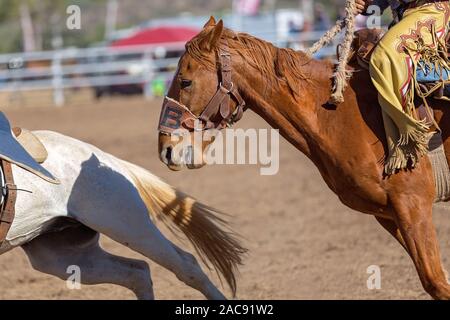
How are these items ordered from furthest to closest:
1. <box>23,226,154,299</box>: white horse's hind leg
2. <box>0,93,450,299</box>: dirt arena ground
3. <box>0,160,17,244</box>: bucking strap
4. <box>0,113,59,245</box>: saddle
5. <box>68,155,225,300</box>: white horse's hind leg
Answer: <box>0,93,450,299</box>: dirt arena ground → <box>23,226,154,299</box>: white horse's hind leg → <box>68,155,225,300</box>: white horse's hind leg → <box>0,160,17,244</box>: bucking strap → <box>0,113,59,245</box>: saddle

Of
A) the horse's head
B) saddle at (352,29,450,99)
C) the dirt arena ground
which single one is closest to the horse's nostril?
the horse's head

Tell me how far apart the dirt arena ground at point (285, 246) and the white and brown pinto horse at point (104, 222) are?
0.76 m

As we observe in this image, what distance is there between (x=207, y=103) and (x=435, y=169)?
117 centimetres

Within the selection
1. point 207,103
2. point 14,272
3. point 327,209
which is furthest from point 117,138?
point 207,103

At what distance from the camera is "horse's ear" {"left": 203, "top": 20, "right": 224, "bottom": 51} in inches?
149

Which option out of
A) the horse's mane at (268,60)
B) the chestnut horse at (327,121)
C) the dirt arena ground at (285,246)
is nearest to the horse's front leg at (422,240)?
the chestnut horse at (327,121)

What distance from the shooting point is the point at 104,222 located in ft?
14.8

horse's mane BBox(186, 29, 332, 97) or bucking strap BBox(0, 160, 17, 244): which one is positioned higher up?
horse's mane BBox(186, 29, 332, 97)

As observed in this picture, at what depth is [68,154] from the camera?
464 centimetres

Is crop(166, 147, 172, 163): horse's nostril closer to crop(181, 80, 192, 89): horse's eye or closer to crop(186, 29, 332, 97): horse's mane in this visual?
crop(181, 80, 192, 89): horse's eye

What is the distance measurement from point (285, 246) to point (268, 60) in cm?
330

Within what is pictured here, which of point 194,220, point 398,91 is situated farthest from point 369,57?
point 194,220

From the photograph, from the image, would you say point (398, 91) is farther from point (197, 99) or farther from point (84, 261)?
point (84, 261)

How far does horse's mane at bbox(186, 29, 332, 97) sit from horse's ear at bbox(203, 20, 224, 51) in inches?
1.2
